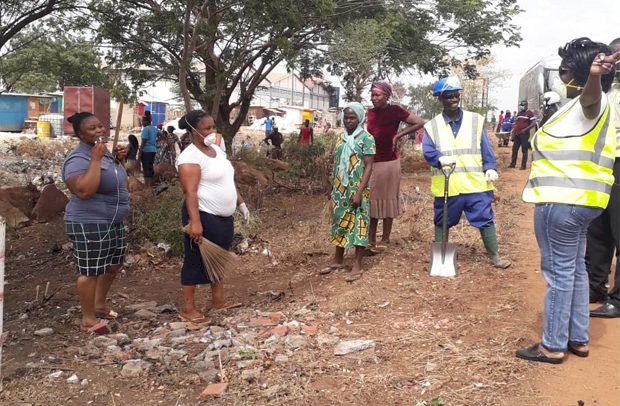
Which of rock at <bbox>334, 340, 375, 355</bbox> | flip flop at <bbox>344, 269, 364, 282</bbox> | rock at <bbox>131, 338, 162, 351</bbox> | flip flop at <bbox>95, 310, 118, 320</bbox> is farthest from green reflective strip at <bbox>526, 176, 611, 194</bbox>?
flip flop at <bbox>95, 310, 118, 320</bbox>

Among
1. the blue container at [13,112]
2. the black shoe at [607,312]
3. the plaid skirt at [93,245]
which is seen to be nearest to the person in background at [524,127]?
the black shoe at [607,312]

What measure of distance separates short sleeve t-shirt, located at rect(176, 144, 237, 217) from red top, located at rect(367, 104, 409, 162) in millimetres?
1828

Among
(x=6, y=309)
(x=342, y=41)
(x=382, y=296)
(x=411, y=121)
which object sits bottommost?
(x=6, y=309)

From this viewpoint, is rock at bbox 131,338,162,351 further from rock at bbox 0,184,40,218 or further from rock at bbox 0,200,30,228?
rock at bbox 0,184,40,218

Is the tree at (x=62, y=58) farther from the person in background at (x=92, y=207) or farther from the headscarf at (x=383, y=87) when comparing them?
the person in background at (x=92, y=207)

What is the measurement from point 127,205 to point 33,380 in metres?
1.34

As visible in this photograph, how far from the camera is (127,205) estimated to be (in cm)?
417

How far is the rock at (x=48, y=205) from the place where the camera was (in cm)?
835

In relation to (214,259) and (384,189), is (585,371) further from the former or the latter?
(384,189)

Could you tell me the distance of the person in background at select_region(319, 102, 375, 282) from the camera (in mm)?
4898

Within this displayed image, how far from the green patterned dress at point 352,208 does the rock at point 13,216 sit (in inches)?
207

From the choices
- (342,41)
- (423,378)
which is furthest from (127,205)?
(342,41)

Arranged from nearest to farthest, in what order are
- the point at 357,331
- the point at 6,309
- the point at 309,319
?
the point at 357,331, the point at 309,319, the point at 6,309

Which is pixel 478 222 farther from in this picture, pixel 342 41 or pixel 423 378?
pixel 342 41
